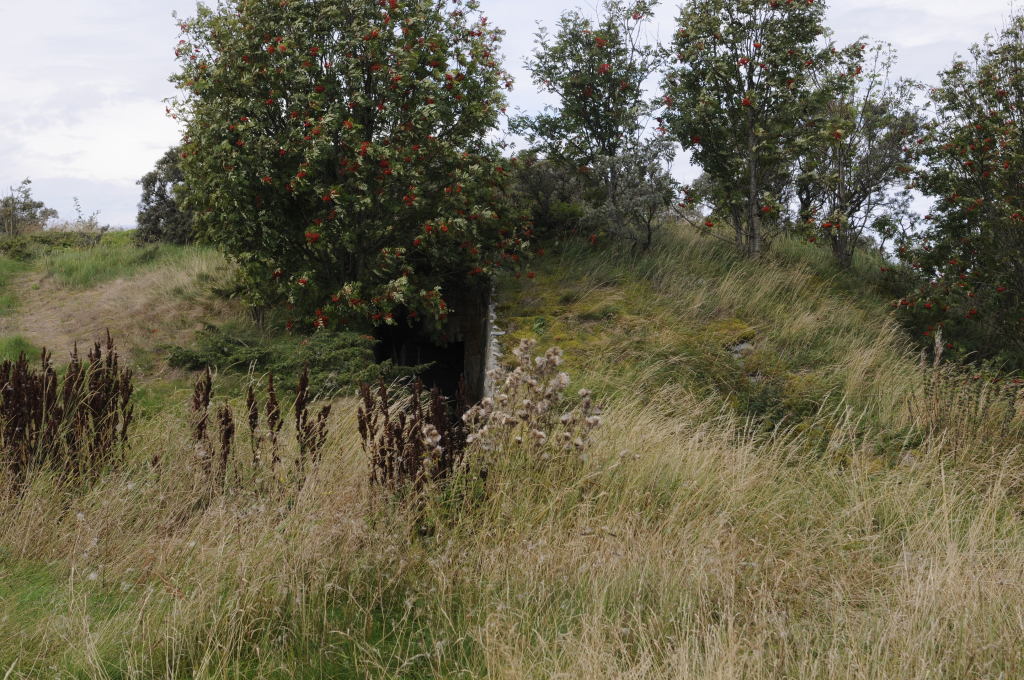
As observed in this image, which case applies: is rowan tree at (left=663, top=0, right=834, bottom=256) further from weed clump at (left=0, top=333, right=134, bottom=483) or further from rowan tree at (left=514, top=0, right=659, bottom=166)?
weed clump at (left=0, top=333, right=134, bottom=483)

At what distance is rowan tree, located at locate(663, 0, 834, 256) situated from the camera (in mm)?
11836

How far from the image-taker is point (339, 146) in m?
9.71

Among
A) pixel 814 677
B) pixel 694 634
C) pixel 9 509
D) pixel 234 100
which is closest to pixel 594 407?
pixel 694 634

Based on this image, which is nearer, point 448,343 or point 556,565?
point 556,565

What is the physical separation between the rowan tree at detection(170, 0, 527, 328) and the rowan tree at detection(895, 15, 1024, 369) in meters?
6.66

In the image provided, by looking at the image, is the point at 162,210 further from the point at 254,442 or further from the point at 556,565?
the point at 556,565

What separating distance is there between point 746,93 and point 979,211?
3.76 m

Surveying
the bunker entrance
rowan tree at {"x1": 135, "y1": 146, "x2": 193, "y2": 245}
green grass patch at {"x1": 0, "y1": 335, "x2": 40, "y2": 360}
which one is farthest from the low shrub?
rowan tree at {"x1": 135, "y1": 146, "x2": 193, "y2": 245}

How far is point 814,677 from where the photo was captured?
286 centimetres

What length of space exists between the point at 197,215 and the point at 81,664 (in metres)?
8.21

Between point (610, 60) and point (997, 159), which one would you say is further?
point (610, 60)

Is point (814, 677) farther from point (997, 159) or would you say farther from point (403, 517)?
point (997, 159)

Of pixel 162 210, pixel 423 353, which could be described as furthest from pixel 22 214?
pixel 423 353

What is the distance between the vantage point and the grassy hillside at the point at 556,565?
307 cm
